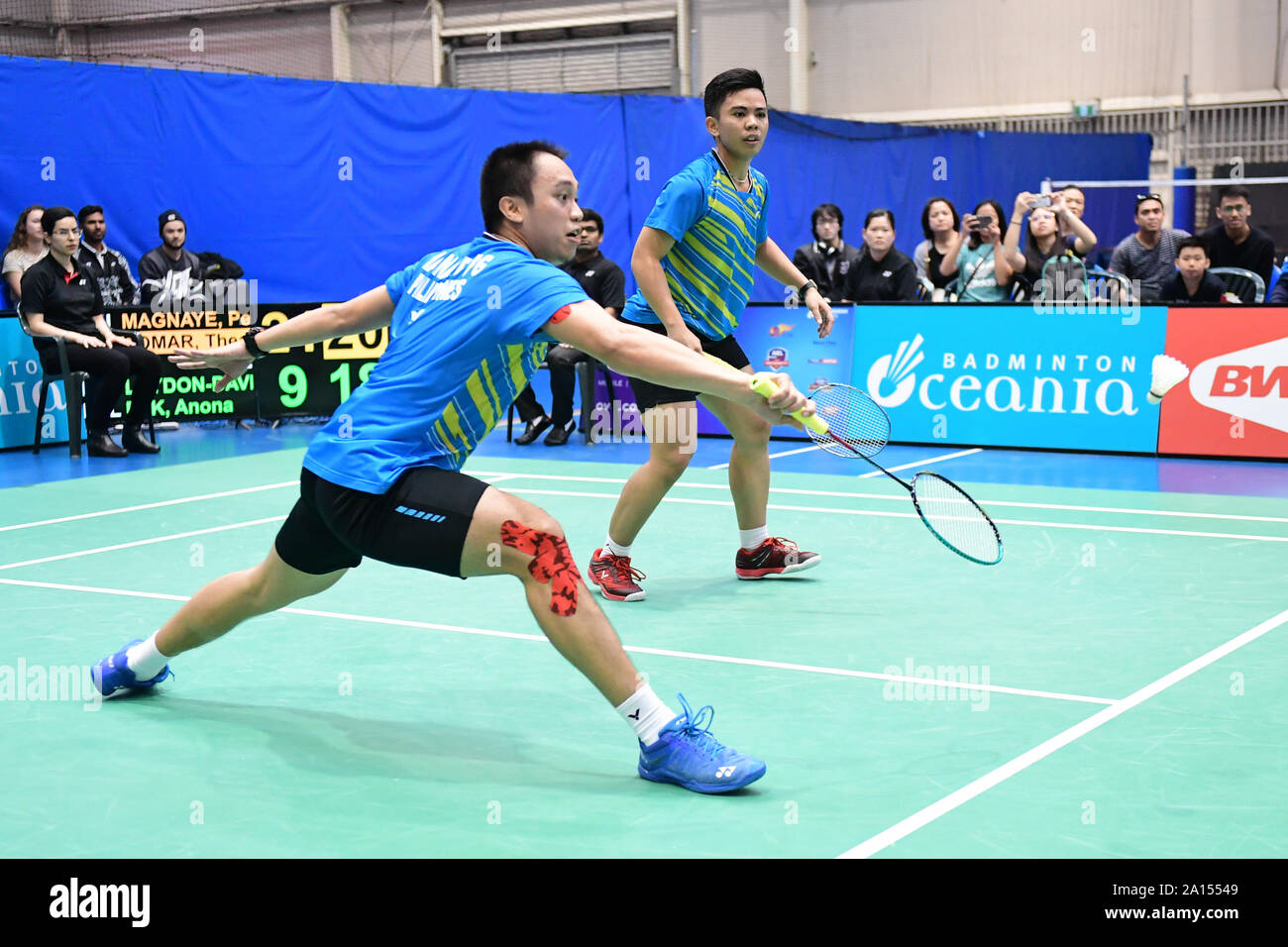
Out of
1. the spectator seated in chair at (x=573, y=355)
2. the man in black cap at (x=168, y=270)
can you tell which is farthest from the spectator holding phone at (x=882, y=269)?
the man in black cap at (x=168, y=270)

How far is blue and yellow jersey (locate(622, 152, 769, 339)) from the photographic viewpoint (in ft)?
19.6

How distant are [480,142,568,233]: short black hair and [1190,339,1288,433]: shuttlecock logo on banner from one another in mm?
7197

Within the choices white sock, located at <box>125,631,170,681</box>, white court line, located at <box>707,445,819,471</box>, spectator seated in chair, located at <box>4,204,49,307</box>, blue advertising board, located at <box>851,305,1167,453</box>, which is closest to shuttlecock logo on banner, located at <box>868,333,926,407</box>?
blue advertising board, located at <box>851,305,1167,453</box>

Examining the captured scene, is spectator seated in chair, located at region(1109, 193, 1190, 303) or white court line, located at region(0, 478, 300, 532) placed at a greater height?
spectator seated in chair, located at region(1109, 193, 1190, 303)

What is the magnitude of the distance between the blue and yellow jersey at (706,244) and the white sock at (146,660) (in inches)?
93.0

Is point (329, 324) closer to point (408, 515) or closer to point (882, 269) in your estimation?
point (408, 515)

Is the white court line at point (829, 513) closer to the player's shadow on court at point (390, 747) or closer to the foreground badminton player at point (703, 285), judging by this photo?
the foreground badminton player at point (703, 285)

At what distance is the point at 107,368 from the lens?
37.1ft

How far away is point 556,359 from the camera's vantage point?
11.7m

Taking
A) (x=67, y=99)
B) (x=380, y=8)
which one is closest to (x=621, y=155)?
(x=67, y=99)

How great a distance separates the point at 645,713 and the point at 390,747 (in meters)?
0.86

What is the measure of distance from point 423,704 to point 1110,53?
20913 millimetres

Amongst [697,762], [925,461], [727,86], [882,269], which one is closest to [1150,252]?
[882,269]

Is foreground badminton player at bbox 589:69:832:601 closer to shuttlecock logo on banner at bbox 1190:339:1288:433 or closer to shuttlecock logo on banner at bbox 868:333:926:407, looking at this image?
shuttlecock logo on banner at bbox 1190:339:1288:433
